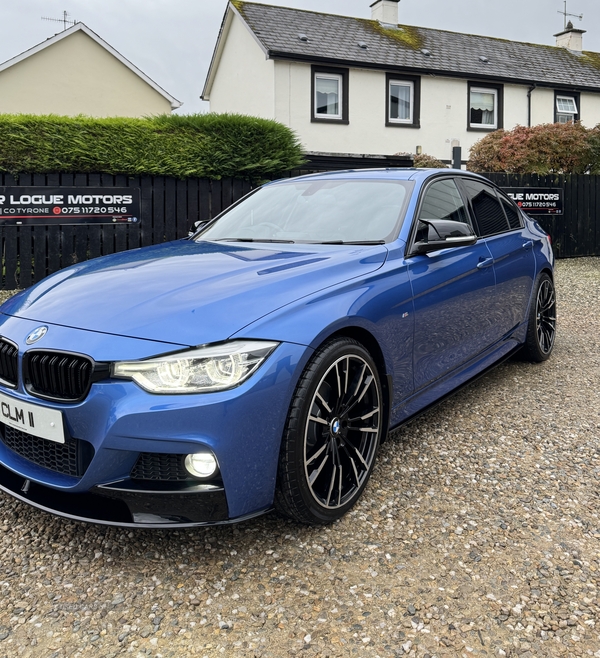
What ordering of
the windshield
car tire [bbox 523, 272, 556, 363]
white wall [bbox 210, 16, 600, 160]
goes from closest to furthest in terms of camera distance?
the windshield → car tire [bbox 523, 272, 556, 363] → white wall [bbox 210, 16, 600, 160]

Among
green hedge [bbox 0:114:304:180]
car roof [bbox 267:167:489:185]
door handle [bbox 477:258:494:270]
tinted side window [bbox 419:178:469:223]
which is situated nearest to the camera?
tinted side window [bbox 419:178:469:223]

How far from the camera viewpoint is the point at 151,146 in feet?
29.3

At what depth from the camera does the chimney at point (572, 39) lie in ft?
84.1

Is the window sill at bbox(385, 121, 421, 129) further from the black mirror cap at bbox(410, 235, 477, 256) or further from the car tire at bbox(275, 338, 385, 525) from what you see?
the car tire at bbox(275, 338, 385, 525)

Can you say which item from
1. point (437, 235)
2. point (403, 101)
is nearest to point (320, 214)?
point (437, 235)

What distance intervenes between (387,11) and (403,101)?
Answer: 4.43m

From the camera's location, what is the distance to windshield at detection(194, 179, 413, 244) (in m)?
3.56

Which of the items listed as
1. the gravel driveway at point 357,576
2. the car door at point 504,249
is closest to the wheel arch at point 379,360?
the gravel driveway at point 357,576

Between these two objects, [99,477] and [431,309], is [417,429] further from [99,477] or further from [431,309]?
[99,477]

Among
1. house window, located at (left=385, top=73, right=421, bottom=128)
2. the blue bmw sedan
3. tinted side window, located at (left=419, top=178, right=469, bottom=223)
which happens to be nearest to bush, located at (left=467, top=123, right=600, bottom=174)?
house window, located at (left=385, top=73, right=421, bottom=128)

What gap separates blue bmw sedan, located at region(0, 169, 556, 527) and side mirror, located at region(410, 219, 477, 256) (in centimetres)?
1

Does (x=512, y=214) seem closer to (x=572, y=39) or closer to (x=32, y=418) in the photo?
(x=32, y=418)

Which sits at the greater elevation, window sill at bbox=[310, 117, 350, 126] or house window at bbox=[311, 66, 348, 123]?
house window at bbox=[311, 66, 348, 123]

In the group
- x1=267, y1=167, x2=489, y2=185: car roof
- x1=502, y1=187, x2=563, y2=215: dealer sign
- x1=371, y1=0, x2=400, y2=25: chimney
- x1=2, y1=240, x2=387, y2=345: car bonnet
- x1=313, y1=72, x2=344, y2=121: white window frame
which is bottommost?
x1=2, y1=240, x2=387, y2=345: car bonnet
